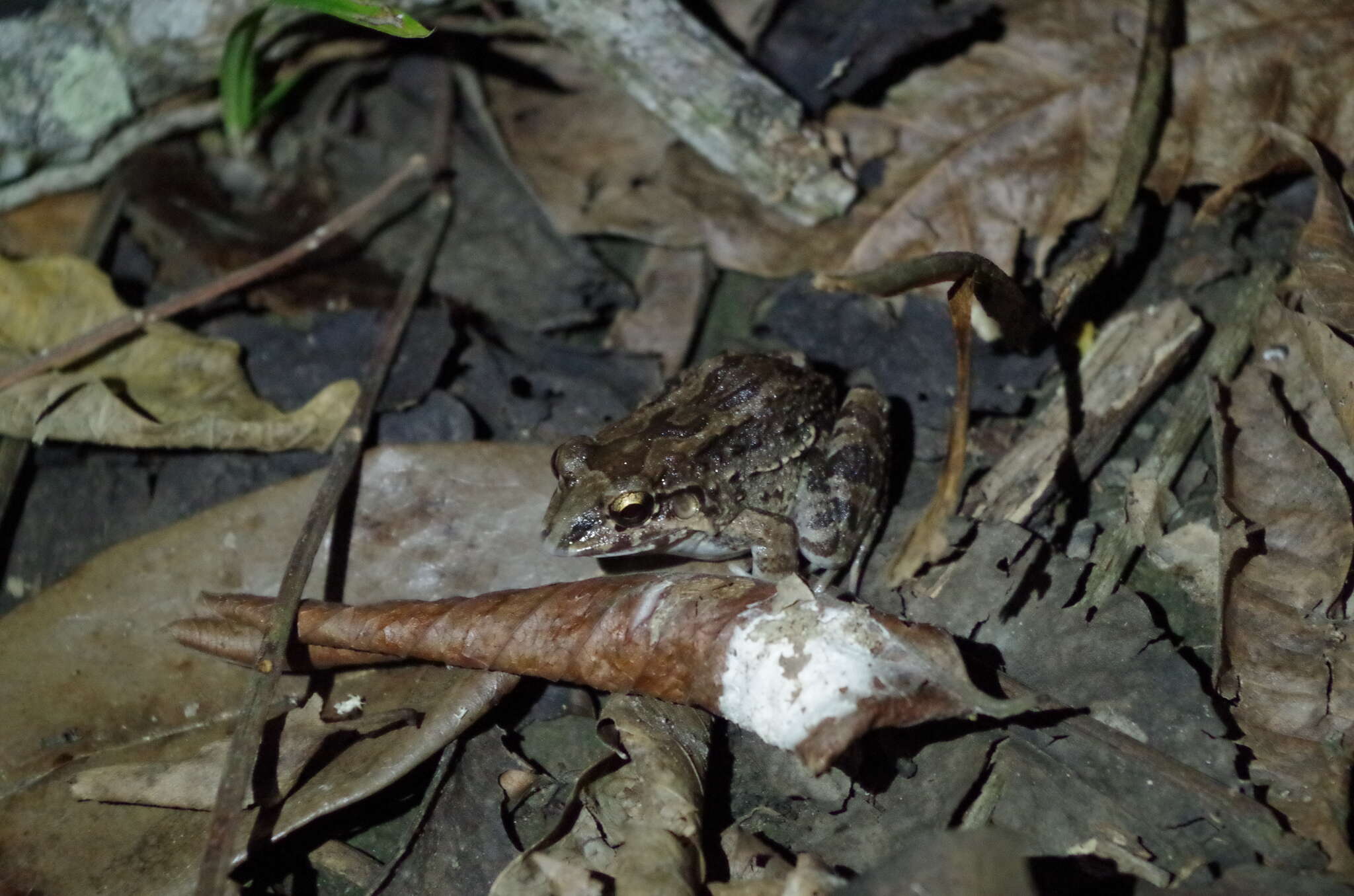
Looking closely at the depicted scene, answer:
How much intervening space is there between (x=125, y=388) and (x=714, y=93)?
125 inches

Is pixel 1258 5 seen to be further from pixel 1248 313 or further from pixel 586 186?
pixel 586 186

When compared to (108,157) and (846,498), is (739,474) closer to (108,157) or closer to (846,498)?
(846,498)

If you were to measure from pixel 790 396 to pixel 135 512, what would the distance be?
3066mm

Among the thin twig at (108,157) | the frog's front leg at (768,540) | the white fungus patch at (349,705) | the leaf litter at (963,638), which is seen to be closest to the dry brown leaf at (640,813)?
the leaf litter at (963,638)

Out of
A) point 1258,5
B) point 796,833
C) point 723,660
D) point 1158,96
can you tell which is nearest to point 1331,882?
point 796,833

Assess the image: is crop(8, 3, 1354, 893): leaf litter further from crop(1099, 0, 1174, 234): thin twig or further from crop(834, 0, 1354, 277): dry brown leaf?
crop(1099, 0, 1174, 234): thin twig

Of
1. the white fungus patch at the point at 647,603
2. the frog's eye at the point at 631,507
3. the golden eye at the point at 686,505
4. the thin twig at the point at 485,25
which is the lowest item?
the golden eye at the point at 686,505

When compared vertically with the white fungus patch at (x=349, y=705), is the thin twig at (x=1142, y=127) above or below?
above

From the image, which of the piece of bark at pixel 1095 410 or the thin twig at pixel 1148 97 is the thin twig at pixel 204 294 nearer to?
the piece of bark at pixel 1095 410

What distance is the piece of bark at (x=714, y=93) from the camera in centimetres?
514

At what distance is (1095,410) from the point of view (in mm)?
4582

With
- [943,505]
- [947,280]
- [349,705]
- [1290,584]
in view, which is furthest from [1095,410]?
[349,705]

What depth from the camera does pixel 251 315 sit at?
5.46 m

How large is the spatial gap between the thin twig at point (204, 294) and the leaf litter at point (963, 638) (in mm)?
1082
